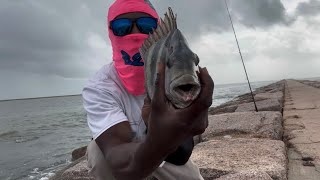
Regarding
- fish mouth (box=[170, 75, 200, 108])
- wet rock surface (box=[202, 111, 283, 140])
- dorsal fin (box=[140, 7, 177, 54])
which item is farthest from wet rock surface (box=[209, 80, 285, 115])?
fish mouth (box=[170, 75, 200, 108])

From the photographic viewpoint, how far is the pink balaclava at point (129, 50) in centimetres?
215

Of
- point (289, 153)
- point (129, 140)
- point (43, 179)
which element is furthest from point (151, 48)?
point (43, 179)

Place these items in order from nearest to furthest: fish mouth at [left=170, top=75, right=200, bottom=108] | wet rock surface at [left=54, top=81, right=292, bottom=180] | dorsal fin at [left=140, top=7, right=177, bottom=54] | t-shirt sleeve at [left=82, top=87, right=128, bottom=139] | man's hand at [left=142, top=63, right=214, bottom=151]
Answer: fish mouth at [left=170, top=75, right=200, bottom=108] < man's hand at [left=142, top=63, right=214, bottom=151] < dorsal fin at [left=140, top=7, right=177, bottom=54] < t-shirt sleeve at [left=82, top=87, right=128, bottom=139] < wet rock surface at [left=54, top=81, right=292, bottom=180]

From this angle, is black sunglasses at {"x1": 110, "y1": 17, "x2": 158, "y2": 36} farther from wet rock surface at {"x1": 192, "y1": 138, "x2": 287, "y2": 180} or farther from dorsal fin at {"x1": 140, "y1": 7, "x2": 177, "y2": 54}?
wet rock surface at {"x1": 192, "y1": 138, "x2": 287, "y2": 180}

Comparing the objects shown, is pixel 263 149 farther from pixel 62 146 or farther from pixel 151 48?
pixel 62 146

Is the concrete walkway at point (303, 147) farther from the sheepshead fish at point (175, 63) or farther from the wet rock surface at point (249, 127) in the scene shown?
the sheepshead fish at point (175, 63)

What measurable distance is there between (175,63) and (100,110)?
106 cm

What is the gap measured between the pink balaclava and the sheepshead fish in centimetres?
53

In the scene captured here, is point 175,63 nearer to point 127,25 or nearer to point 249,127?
point 127,25

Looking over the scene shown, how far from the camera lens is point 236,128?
5414 millimetres

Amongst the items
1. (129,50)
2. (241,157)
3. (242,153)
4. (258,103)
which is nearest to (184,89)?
(129,50)

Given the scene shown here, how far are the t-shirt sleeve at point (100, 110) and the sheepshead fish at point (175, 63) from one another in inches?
22.0

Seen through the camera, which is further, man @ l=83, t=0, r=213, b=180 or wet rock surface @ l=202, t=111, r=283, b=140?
wet rock surface @ l=202, t=111, r=283, b=140

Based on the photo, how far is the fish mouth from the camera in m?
1.13
